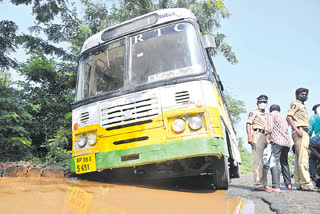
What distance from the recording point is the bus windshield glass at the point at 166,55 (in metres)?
4.17

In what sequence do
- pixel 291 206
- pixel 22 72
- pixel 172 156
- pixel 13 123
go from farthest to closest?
1. pixel 22 72
2. pixel 13 123
3. pixel 172 156
4. pixel 291 206

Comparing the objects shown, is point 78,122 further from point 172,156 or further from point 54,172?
point 172,156

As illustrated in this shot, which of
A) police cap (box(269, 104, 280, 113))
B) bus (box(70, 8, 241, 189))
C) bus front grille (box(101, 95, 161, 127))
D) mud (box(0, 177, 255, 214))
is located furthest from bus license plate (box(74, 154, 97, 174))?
police cap (box(269, 104, 280, 113))

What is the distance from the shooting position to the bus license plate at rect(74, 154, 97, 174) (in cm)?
422

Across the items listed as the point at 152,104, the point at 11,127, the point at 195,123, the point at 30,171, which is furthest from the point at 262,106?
the point at 11,127

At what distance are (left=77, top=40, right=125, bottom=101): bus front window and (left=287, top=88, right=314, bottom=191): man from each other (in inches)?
129

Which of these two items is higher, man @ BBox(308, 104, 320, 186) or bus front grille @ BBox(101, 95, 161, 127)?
bus front grille @ BBox(101, 95, 161, 127)

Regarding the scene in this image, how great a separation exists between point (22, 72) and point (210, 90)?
826 cm

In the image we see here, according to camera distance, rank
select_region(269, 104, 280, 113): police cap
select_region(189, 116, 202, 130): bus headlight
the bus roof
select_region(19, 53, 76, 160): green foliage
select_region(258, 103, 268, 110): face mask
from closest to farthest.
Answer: select_region(189, 116, 202, 130): bus headlight
the bus roof
select_region(269, 104, 280, 113): police cap
select_region(258, 103, 268, 110): face mask
select_region(19, 53, 76, 160): green foliage

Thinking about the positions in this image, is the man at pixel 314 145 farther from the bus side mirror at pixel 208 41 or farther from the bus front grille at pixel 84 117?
the bus front grille at pixel 84 117

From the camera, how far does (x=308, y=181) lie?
14.9 feet

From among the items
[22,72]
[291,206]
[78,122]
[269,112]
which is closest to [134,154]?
[78,122]

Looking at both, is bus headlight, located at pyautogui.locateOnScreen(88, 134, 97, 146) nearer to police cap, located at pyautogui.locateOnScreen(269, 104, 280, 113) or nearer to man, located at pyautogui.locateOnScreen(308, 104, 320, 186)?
police cap, located at pyautogui.locateOnScreen(269, 104, 280, 113)

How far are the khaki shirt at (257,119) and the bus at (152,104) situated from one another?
1.03 metres
